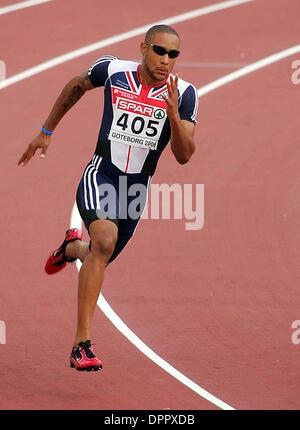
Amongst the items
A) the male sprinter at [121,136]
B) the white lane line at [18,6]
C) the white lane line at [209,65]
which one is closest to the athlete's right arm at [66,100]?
the male sprinter at [121,136]

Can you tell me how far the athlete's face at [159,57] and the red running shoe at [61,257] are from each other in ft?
6.02

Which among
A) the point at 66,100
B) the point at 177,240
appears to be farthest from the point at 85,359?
the point at 177,240

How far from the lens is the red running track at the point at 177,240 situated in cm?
1142

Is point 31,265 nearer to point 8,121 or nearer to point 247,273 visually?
point 247,273

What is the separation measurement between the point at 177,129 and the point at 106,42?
9.50 meters

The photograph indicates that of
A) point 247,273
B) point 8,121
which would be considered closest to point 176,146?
point 247,273

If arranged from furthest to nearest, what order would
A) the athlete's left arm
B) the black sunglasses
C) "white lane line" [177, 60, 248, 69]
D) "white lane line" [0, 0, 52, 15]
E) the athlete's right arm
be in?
"white lane line" [0, 0, 52, 15] → "white lane line" [177, 60, 248, 69] → the athlete's right arm → the black sunglasses → the athlete's left arm

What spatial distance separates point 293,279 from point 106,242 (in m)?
3.61

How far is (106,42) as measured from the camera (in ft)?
64.4

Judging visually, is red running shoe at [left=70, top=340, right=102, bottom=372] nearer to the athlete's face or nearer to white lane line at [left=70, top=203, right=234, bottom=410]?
white lane line at [left=70, top=203, right=234, bottom=410]

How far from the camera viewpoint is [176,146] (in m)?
10.5

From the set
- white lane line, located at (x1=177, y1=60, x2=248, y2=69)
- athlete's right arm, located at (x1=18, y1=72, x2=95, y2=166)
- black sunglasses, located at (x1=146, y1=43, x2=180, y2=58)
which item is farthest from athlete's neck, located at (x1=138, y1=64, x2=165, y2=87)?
white lane line, located at (x1=177, y1=60, x2=248, y2=69)

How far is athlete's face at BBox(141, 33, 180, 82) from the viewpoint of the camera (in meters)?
10.7

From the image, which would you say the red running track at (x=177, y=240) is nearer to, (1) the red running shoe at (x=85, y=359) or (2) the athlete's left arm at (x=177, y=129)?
(1) the red running shoe at (x=85, y=359)
